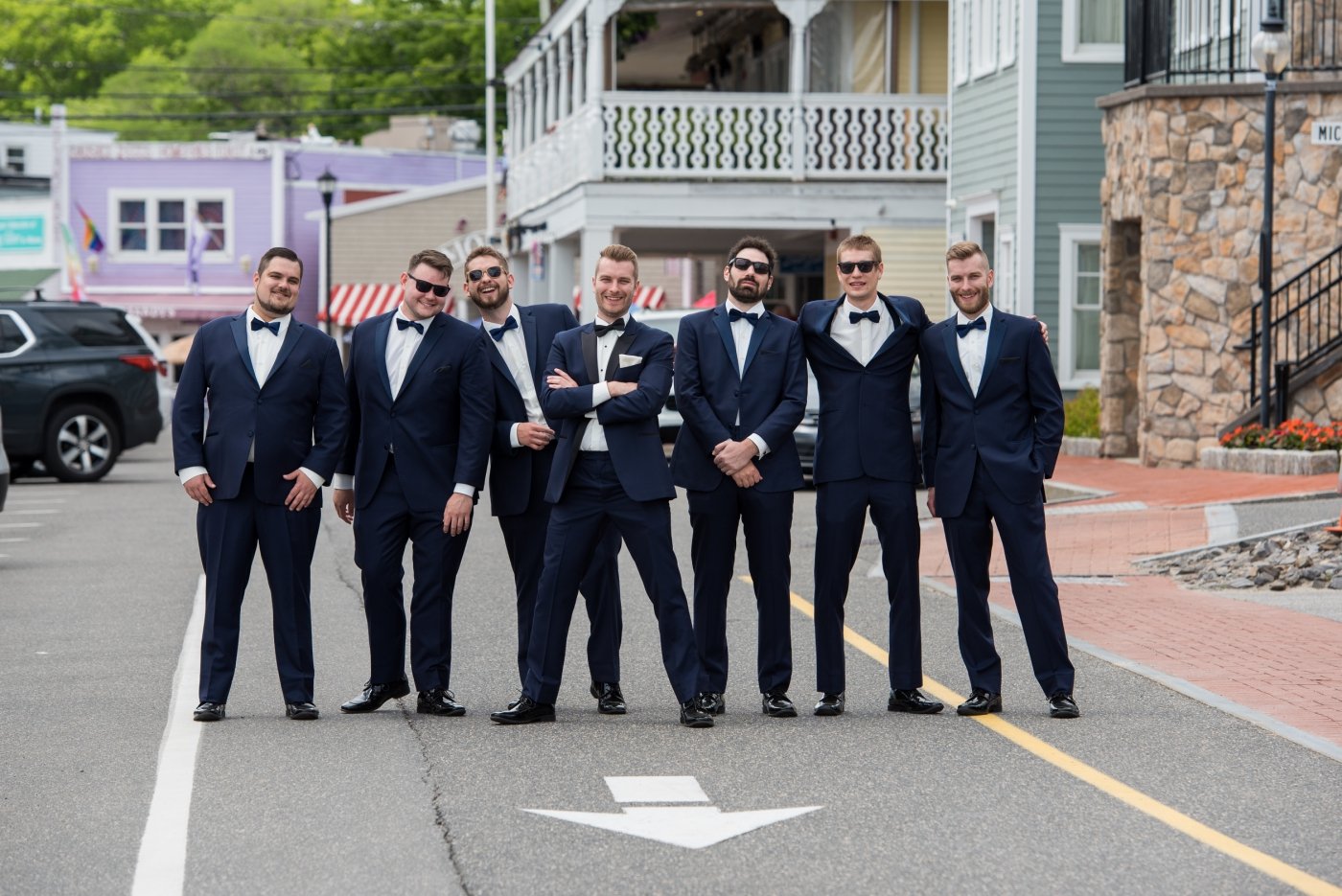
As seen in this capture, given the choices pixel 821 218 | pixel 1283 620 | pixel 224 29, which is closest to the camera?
pixel 1283 620

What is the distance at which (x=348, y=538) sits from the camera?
18328 mm

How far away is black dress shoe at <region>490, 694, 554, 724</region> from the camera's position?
9.02m

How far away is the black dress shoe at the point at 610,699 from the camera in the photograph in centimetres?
935

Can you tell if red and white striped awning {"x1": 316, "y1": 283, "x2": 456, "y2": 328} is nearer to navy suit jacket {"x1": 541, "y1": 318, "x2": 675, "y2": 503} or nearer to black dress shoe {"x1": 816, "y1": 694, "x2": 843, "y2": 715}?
navy suit jacket {"x1": 541, "y1": 318, "x2": 675, "y2": 503}

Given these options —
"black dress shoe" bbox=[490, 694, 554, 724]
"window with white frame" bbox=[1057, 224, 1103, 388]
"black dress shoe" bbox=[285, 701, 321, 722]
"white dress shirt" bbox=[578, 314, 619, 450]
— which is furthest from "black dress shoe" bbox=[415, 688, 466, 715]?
"window with white frame" bbox=[1057, 224, 1103, 388]

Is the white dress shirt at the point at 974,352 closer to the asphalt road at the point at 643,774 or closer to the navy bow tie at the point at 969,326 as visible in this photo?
the navy bow tie at the point at 969,326

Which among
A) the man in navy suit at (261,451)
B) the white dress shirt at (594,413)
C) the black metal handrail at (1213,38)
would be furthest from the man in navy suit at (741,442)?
the black metal handrail at (1213,38)

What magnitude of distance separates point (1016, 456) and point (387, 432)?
8.51 feet

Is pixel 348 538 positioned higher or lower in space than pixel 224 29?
lower

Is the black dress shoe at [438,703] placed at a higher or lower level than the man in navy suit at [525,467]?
lower

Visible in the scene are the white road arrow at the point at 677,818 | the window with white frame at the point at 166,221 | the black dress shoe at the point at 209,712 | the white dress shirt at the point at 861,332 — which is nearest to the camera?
the white road arrow at the point at 677,818

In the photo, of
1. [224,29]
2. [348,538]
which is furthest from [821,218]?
[224,29]

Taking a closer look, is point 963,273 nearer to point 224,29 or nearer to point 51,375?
point 51,375

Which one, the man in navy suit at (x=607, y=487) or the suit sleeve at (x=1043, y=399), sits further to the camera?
the suit sleeve at (x=1043, y=399)
